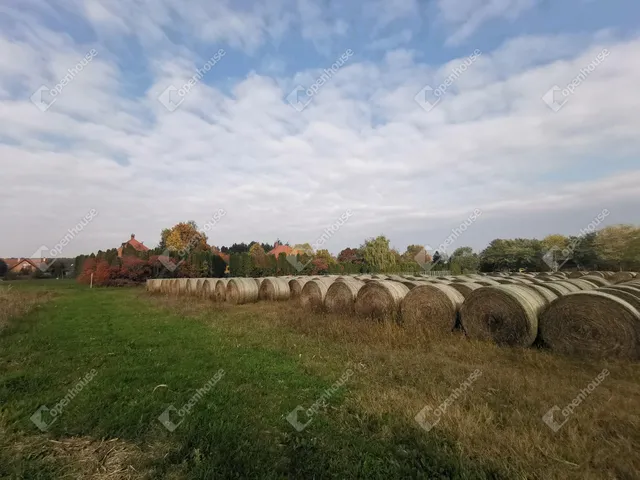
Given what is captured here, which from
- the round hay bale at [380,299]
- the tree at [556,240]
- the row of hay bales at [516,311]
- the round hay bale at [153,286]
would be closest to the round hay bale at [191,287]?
the round hay bale at [153,286]

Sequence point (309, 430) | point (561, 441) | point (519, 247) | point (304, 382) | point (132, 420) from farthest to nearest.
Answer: point (519, 247)
point (304, 382)
point (132, 420)
point (309, 430)
point (561, 441)

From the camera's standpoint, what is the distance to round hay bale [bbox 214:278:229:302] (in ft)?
63.3

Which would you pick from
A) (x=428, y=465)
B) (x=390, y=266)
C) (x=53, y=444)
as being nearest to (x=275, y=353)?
(x=53, y=444)

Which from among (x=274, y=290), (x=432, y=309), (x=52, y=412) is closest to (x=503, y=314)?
(x=432, y=309)

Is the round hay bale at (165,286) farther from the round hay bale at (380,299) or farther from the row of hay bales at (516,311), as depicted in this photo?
the round hay bale at (380,299)

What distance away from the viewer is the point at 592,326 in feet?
21.6

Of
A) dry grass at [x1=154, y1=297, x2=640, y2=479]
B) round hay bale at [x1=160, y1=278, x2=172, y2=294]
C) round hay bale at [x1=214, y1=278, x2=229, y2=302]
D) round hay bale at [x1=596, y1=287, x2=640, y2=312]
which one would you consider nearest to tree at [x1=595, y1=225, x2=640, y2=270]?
round hay bale at [x1=596, y1=287, x2=640, y2=312]

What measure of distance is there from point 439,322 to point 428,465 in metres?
6.12

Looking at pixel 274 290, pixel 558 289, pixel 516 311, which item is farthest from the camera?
pixel 274 290

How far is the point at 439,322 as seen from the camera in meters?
8.91

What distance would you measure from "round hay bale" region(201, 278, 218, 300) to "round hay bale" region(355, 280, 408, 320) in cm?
1172

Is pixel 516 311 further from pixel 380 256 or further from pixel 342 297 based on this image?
pixel 380 256

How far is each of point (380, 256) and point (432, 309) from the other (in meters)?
43.4

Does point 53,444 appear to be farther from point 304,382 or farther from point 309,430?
point 304,382
